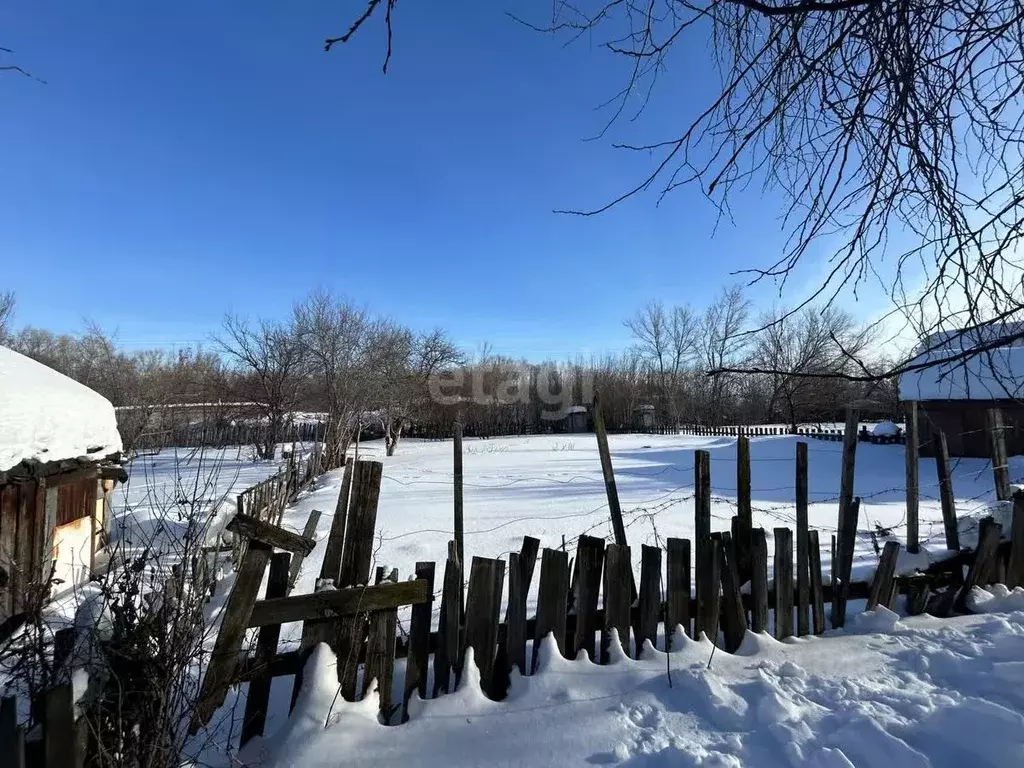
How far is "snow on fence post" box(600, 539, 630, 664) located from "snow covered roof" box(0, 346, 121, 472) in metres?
5.23

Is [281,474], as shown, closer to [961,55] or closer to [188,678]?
[188,678]

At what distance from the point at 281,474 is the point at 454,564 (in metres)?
7.74

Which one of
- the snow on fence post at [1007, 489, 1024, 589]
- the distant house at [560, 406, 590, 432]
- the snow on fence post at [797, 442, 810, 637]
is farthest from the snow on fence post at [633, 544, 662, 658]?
the distant house at [560, 406, 590, 432]

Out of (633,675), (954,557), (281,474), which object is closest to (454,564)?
(633,675)

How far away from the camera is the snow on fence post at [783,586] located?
3.28 metres

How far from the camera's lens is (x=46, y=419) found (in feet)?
17.0

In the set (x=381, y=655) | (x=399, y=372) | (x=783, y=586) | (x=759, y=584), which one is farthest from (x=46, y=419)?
(x=399, y=372)

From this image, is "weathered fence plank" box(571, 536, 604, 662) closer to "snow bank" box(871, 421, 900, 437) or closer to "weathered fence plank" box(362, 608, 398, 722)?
"weathered fence plank" box(362, 608, 398, 722)

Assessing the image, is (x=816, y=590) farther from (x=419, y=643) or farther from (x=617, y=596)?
(x=419, y=643)

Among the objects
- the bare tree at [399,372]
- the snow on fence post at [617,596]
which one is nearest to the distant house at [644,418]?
the bare tree at [399,372]

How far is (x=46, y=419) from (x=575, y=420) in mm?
35215

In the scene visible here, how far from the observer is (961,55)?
165cm

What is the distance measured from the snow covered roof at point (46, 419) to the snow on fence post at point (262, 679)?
392 cm

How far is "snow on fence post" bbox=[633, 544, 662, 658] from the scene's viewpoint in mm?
2994
